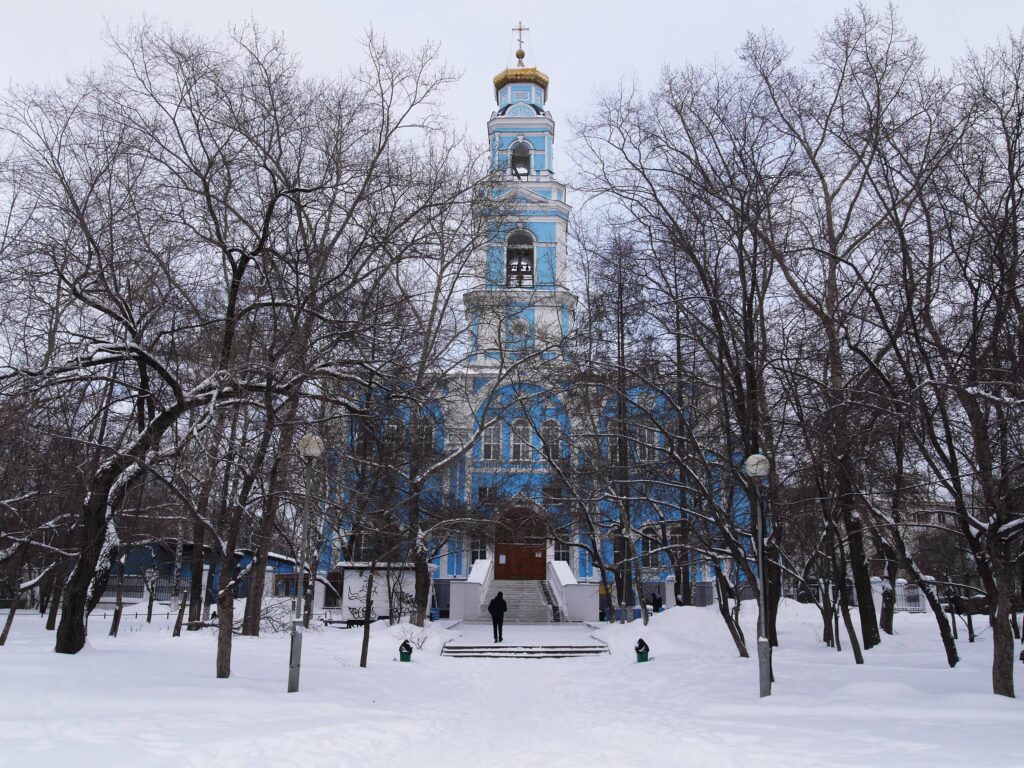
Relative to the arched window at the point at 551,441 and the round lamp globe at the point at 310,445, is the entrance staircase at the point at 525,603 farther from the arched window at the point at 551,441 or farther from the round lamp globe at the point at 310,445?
the round lamp globe at the point at 310,445

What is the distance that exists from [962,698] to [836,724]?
2.20 meters

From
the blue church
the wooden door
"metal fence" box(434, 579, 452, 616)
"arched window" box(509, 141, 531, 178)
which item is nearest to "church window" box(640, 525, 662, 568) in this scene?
the blue church

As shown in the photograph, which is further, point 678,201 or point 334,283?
point 678,201

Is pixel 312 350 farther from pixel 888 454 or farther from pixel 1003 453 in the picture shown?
pixel 888 454

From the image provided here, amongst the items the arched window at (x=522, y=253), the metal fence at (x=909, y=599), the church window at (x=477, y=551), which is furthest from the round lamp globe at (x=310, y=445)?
the metal fence at (x=909, y=599)

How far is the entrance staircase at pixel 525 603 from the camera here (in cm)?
3105

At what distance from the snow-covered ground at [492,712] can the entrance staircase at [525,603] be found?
12.1 m

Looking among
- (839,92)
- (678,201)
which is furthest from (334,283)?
(839,92)

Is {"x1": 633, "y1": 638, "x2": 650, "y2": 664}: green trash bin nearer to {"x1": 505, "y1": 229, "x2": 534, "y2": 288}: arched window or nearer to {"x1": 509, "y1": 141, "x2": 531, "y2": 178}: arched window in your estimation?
{"x1": 505, "y1": 229, "x2": 534, "y2": 288}: arched window

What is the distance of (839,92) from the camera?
1446 cm

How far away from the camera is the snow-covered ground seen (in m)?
8.26

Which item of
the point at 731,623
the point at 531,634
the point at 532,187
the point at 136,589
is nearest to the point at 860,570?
the point at 731,623

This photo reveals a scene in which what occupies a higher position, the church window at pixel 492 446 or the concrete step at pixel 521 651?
the church window at pixel 492 446

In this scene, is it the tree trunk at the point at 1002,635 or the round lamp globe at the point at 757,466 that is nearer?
the tree trunk at the point at 1002,635
